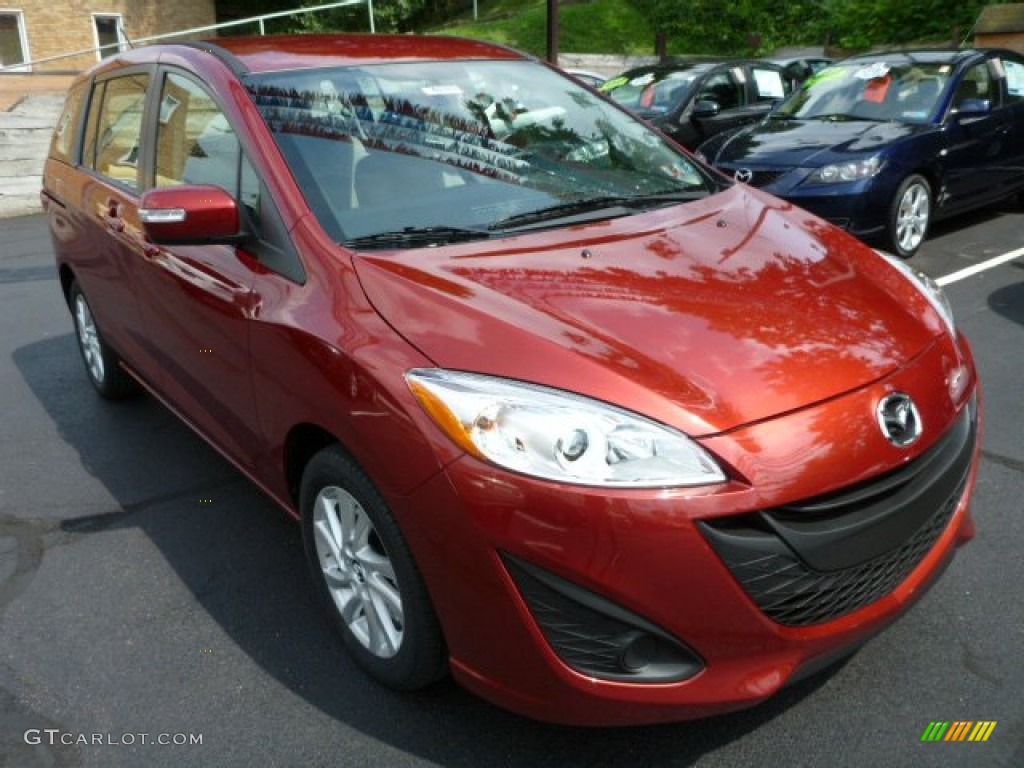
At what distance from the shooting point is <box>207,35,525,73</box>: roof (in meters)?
3.28

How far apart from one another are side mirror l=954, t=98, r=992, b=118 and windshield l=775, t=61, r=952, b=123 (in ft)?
0.64

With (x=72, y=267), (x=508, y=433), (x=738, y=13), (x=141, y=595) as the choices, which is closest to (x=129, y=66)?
(x=72, y=267)

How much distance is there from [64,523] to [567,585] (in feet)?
8.28

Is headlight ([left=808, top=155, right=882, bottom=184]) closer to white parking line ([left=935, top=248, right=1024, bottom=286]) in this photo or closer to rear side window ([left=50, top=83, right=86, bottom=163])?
white parking line ([left=935, top=248, right=1024, bottom=286])

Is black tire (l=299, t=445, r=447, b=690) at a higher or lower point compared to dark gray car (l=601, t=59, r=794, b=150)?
lower

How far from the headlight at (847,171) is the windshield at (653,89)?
12.8 feet

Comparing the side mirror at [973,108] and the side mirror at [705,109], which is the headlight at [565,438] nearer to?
the side mirror at [973,108]

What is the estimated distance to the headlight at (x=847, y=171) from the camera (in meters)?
6.75

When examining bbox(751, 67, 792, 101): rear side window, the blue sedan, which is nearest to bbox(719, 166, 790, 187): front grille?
the blue sedan

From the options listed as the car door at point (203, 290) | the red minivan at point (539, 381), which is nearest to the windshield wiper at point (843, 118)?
the red minivan at point (539, 381)

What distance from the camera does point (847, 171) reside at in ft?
22.2

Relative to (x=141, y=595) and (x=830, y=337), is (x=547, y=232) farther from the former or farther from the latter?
(x=141, y=595)

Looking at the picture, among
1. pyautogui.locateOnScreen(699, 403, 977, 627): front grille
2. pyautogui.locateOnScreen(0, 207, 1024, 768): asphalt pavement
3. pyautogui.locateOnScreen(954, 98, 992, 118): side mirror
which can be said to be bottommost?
pyautogui.locateOnScreen(0, 207, 1024, 768): asphalt pavement

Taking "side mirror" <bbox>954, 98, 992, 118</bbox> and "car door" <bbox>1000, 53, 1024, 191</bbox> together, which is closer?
"side mirror" <bbox>954, 98, 992, 118</bbox>
